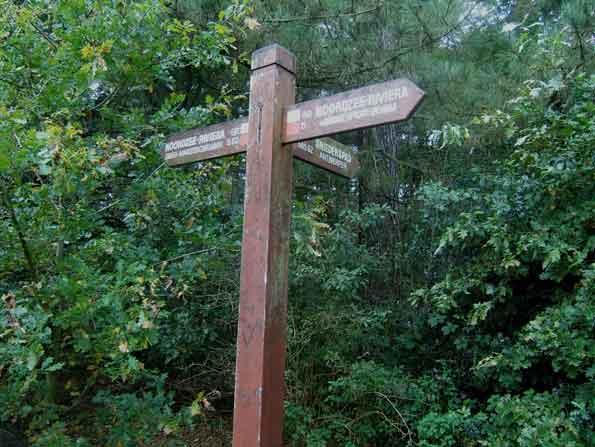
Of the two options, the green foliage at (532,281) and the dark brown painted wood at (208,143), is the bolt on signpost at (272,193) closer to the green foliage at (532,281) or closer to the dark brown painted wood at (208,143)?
the dark brown painted wood at (208,143)

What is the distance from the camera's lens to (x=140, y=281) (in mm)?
2912

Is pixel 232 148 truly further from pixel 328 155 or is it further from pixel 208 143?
pixel 328 155

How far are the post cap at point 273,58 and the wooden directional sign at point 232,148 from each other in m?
0.26

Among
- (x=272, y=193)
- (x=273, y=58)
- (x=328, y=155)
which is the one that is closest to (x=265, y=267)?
(x=272, y=193)

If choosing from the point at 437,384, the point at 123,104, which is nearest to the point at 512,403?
the point at 437,384

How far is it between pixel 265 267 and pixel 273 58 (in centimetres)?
92

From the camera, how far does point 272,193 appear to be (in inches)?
92.4

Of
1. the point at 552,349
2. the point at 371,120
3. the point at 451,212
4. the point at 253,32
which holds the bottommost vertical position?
the point at 552,349

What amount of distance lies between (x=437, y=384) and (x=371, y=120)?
11.2 feet

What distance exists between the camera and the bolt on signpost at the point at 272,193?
2.23 metres

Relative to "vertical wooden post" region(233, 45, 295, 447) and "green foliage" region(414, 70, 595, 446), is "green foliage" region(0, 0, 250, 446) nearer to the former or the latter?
"vertical wooden post" region(233, 45, 295, 447)

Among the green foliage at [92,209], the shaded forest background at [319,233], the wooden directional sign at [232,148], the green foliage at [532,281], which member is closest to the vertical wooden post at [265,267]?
the wooden directional sign at [232,148]

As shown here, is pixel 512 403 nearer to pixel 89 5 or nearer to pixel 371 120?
pixel 371 120

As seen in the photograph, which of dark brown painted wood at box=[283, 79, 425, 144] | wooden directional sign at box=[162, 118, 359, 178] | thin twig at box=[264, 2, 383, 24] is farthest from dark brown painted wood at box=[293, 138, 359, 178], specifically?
thin twig at box=[264, 2, 383, 24]
